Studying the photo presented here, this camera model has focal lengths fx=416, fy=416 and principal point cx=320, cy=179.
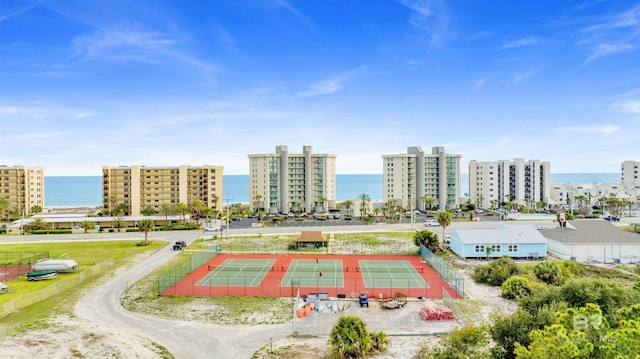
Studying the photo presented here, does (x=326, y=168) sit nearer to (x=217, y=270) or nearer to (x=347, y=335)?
(x=217, y=270)

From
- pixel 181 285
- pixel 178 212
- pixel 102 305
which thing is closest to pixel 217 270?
pixel 181 285

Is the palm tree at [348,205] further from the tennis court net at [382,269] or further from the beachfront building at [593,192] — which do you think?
the beachfront building at [593,192]

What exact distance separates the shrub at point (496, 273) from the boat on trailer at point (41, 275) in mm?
38472

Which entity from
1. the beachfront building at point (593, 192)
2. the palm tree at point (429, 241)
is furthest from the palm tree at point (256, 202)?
the beachfront building at point (593, 192)

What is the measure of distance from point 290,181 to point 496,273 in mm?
65662

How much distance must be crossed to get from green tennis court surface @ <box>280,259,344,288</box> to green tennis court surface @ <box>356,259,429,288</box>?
96.9 inches

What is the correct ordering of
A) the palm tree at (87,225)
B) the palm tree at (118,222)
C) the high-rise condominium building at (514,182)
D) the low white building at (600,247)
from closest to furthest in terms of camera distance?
the low white building at (600,247) < the palm tree at (87,225) < the palm tree at (118,222) < the high-rise condominium building at (514,182)

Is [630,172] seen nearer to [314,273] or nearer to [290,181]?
[290,181]

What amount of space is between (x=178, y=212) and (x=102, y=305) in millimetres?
54326

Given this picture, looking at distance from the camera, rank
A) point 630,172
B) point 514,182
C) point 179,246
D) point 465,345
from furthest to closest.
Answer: point 630,172 → point 514,182 → point 179,246 → point 465,345

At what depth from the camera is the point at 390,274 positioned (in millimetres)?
39625

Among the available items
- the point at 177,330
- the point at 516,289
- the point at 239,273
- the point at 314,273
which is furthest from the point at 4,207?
the point at 516,289

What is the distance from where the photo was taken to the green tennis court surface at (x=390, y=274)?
117 feet

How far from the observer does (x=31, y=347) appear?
21.5 m
